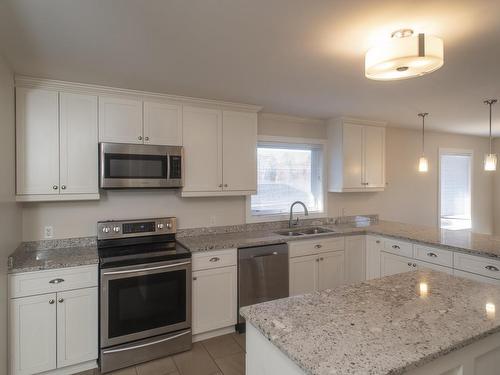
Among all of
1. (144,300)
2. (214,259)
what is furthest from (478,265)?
(144,300)

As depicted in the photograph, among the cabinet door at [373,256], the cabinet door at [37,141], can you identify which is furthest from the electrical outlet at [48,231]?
the cabinet door at [373,256]

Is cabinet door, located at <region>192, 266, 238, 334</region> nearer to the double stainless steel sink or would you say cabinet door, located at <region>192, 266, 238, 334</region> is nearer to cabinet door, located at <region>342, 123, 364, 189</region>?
the double stainless steel sink

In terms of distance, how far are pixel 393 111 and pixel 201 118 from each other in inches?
90.6

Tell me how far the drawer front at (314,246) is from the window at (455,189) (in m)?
2.90

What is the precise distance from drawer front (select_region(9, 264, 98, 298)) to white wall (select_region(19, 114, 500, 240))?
602mm

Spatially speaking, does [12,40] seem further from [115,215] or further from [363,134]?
[363,134]

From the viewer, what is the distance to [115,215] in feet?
9.62

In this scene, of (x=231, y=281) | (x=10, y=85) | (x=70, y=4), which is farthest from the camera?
(x=231, y=281)

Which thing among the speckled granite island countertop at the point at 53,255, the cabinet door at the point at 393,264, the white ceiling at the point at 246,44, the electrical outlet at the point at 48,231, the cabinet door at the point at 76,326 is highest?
the white ceiling at the point at 246,44

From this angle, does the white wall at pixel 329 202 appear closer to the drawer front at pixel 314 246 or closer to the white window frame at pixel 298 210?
the white window frame at pixel 298 210

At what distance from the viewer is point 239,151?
3264 mm

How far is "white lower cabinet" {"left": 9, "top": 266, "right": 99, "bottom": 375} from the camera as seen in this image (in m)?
2.12

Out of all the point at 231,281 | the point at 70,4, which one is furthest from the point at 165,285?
the point at 70,4

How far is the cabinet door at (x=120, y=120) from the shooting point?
2660mm
